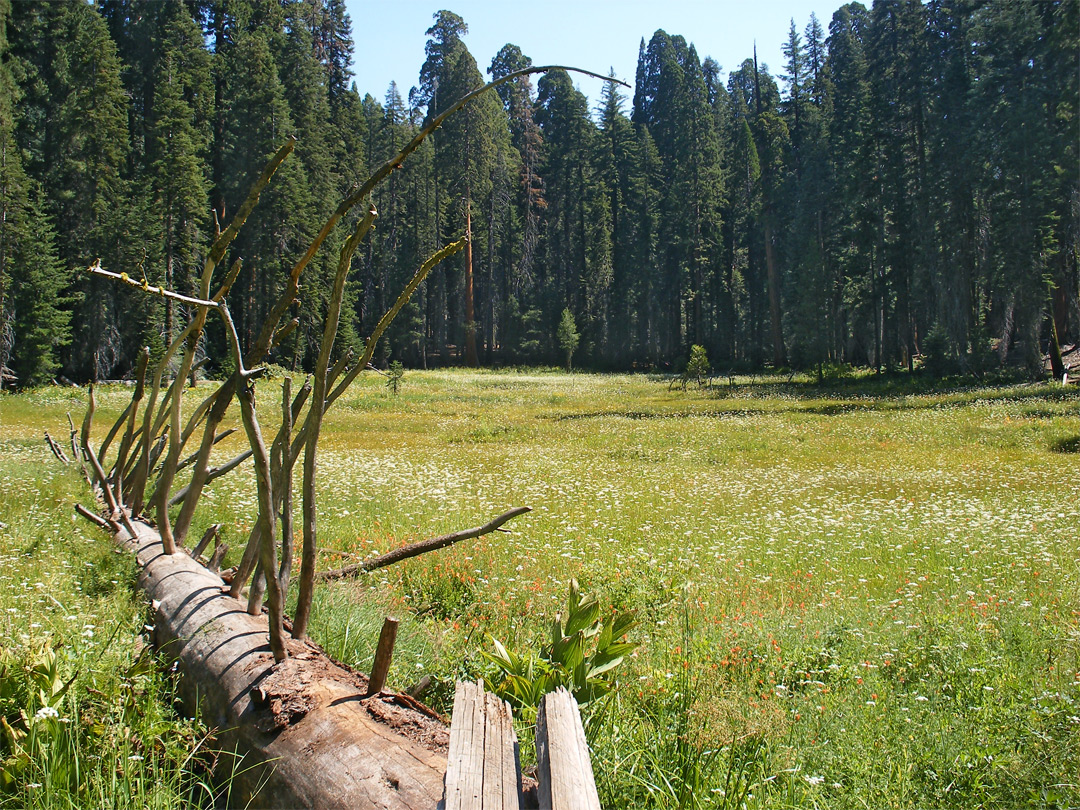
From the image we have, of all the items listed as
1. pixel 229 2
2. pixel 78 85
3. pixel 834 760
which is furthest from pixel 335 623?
pixel 229 2

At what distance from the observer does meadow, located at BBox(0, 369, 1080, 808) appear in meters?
2.74

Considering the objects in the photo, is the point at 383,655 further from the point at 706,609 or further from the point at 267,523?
the point at 706,609

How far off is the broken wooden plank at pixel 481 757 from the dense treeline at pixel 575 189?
2616cm

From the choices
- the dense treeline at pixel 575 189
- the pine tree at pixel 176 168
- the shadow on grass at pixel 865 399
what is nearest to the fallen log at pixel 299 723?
the shadow on grass at pixel 865 399

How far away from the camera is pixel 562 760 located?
76.0 inches

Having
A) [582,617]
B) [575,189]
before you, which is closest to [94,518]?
[582,617]

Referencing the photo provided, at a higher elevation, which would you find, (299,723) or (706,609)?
(299,723)

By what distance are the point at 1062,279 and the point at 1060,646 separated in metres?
37.1

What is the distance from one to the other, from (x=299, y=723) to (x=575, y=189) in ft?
235

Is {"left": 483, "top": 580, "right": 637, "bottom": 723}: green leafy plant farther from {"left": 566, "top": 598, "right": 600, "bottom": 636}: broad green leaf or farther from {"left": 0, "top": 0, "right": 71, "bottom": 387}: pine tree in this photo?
{"left": 0, "top": 0, "right": 71, "bottom": 387}: pine tree

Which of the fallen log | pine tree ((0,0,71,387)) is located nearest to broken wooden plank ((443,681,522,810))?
the fallen log

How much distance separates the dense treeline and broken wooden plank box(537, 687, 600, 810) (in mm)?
26365

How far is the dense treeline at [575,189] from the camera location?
3203 centimetres

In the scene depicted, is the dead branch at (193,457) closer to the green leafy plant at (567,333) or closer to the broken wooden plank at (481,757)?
the broken wooden plank at (481,757)
